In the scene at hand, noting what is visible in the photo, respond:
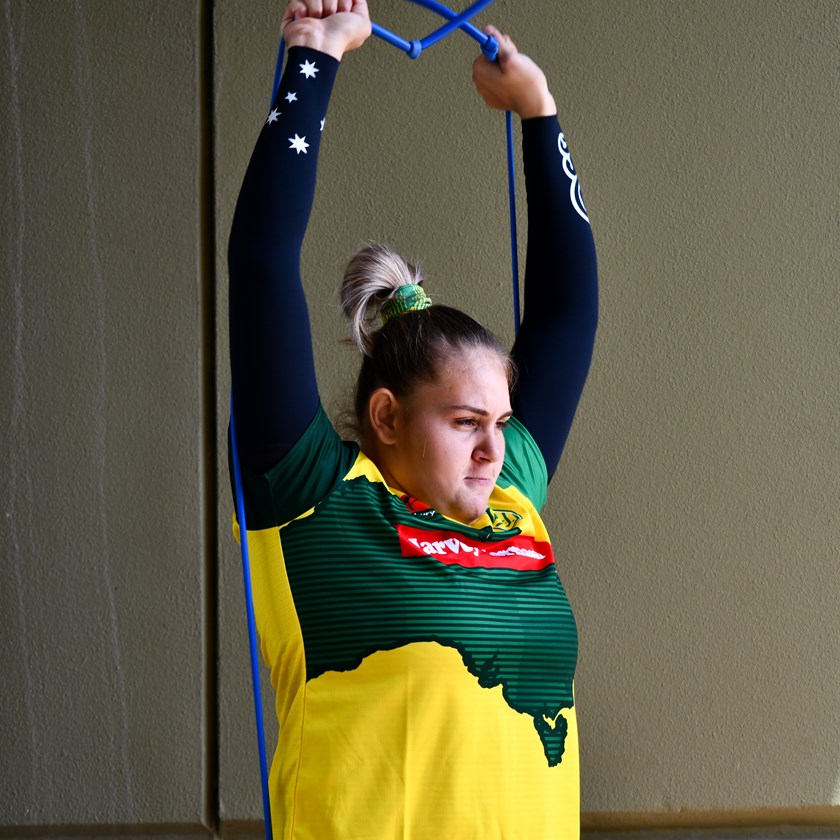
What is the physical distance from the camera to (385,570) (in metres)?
1.14

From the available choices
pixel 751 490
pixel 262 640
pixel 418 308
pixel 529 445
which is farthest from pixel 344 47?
pixel 751 490

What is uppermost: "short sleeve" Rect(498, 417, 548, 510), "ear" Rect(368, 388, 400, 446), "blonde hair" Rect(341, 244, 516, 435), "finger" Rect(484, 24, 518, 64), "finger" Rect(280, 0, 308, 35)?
"finger" Rect(484, 24, 518, 64)

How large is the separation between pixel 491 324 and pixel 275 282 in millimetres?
943

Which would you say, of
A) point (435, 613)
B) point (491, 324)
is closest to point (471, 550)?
point (435, 613)

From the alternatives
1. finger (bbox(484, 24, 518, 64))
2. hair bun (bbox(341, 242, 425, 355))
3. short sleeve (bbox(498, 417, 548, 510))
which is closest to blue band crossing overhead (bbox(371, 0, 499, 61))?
finger (bbox(484, 24, 518, 64))

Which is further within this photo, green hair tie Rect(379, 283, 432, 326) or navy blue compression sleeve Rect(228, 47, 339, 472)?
green hair tie Rect(379, 283, 432, 326)

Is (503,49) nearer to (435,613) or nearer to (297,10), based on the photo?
(297,10)

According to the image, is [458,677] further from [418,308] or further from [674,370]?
[674,370]

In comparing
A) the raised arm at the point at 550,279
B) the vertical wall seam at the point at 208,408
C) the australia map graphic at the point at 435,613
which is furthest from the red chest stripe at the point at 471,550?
the vertical wall seam at the point at 208,408

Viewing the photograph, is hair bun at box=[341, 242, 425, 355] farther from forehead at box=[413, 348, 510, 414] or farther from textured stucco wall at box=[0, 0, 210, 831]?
textured stucco wall at box=[0, 0, 210, 831]

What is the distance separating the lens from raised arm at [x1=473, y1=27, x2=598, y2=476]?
4.77ft

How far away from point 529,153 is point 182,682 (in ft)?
3.86

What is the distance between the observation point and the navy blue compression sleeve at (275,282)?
1.11m

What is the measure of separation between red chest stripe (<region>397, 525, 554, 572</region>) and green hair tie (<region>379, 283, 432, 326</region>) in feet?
1.04
